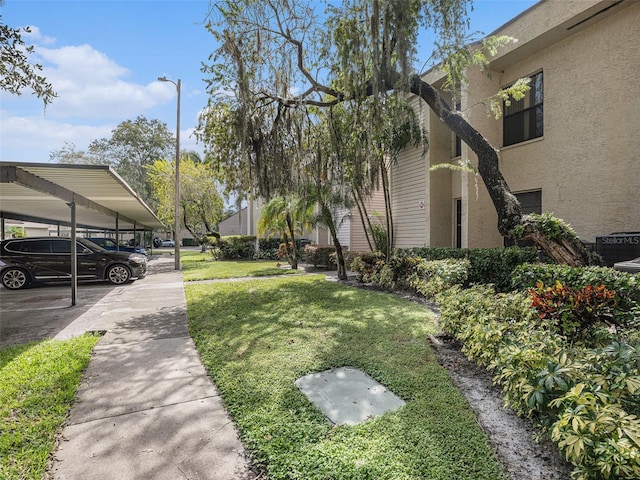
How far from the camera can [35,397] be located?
3236 mm

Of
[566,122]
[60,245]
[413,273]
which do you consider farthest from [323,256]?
[566,122]

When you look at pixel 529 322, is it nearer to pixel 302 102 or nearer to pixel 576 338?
pixel 576 338

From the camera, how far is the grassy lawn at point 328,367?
7.47ft

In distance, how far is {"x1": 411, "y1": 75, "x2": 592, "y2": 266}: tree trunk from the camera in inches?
239

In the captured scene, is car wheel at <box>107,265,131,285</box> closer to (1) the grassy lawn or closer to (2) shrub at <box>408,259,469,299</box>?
(1) the grassy lawn

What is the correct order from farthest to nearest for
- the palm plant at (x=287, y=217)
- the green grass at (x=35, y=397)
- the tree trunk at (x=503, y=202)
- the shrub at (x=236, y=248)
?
the shrub at (x=236, y=248) < the palm plant at (x=287, y=217) < the tree trunk at (x=503, y=202) < the green grass at (x=35, y=397)

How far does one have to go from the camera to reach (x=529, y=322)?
363cm

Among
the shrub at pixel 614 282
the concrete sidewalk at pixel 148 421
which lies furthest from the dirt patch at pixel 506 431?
the concrete sidewalk at pixel 148 421

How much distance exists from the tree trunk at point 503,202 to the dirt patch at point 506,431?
344 centimetres

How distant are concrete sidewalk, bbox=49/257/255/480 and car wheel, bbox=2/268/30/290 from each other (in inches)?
268

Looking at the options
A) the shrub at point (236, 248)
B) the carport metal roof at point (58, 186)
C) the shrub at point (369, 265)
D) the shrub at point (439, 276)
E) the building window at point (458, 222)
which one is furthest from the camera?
the shrub at point (236, 248)

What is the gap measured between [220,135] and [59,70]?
3.73 meters

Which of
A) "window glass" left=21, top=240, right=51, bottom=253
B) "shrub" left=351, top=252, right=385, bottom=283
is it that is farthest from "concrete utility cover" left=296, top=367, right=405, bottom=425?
"window glass" left=21, top=240, right=51, bottom=253

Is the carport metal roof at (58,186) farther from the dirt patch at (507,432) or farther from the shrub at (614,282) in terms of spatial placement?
the shrub at (614,282)
